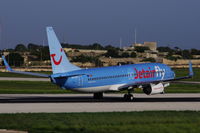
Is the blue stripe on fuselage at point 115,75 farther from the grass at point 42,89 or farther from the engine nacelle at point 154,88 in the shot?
the grass at point 42,89

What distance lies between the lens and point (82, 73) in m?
51.5

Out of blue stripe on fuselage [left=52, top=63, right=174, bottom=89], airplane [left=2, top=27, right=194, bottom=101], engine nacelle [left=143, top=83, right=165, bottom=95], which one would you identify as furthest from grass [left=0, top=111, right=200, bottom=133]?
engine nacelle [left=143, top=83, right=165, bottom=95]

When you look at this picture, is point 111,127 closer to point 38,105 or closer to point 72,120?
point 72,120

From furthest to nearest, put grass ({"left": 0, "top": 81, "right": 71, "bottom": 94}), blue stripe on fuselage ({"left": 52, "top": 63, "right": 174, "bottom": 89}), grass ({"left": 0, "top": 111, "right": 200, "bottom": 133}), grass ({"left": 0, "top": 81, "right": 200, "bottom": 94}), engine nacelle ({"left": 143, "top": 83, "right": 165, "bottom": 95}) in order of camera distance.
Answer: grass ({"left": 0, "top": 81, "right": 200, "bottom": 94}) → grass ({"left": 0, "top": 81, "right": 71, "bottom": 94}) → engine nacelle ({"left": 143, "top": 83, "right": 165, "bottom": 95}) → blue stripe on fuselage ({"left": 52, "top": 63, "right": 174, "bottom": 89}) → grass ({"left": 0, "top": 111, "right": 200, "bottom": 133})

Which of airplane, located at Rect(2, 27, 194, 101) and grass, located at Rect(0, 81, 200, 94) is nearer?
airplane, located at Rect(2, 27, 194, 101)

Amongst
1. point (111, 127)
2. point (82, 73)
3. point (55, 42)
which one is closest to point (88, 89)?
point (82, 73)

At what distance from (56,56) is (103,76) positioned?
5987 mm

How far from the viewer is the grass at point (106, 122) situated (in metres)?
30.3

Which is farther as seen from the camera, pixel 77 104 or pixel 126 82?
pixel 126 82

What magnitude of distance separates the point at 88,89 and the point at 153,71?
8.25 meters

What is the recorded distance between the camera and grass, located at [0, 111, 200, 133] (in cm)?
3031

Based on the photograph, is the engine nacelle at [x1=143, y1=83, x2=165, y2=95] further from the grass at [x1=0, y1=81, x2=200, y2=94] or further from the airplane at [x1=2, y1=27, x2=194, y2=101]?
the grass at [x1=0, y1=81, x2=200, y2=94]

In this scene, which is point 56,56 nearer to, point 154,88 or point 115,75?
point 115,75

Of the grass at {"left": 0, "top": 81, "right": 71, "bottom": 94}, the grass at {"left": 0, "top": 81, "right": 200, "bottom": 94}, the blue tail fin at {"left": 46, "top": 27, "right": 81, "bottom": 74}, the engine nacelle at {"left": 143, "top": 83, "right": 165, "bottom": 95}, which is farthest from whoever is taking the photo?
the grass at {"left": 0, "top": 81, "right": 200, "bottom": 94}
